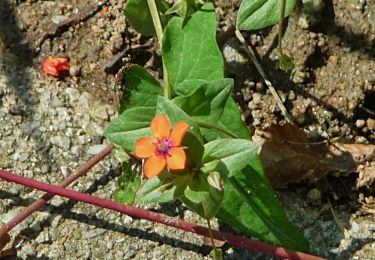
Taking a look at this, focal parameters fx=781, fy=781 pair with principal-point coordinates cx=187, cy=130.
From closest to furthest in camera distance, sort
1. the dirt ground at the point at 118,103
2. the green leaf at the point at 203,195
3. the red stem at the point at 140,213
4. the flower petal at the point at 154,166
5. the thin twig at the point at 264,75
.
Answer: the flower petal at the point at 154,166
the green leaf at the point at 203,195
the red stem at the point at 140,213
the dirt ground at the point at 118,103
the thin twig at the point at 264,75

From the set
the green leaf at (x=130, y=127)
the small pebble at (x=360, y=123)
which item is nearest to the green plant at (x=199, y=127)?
the green leaf at (x=130, y=127)

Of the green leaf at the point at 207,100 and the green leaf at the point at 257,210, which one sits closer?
the green leaf at the point at 207,100

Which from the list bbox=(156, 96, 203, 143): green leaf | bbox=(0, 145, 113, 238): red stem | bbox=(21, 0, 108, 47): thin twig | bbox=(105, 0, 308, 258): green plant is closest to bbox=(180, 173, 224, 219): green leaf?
bbox=(105, 0, 308, 258): green plant

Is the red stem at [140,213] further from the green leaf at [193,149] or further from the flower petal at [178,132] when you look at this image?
the flower petal at [178,132]

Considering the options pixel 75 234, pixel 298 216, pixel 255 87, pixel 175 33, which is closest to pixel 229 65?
pixel 255 87

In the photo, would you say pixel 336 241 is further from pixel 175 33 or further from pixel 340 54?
pixel 175 33

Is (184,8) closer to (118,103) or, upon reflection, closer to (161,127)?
(118,103)

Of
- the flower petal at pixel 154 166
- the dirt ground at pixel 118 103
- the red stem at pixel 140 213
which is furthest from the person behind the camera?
the dirt ground at pixel 118 103
